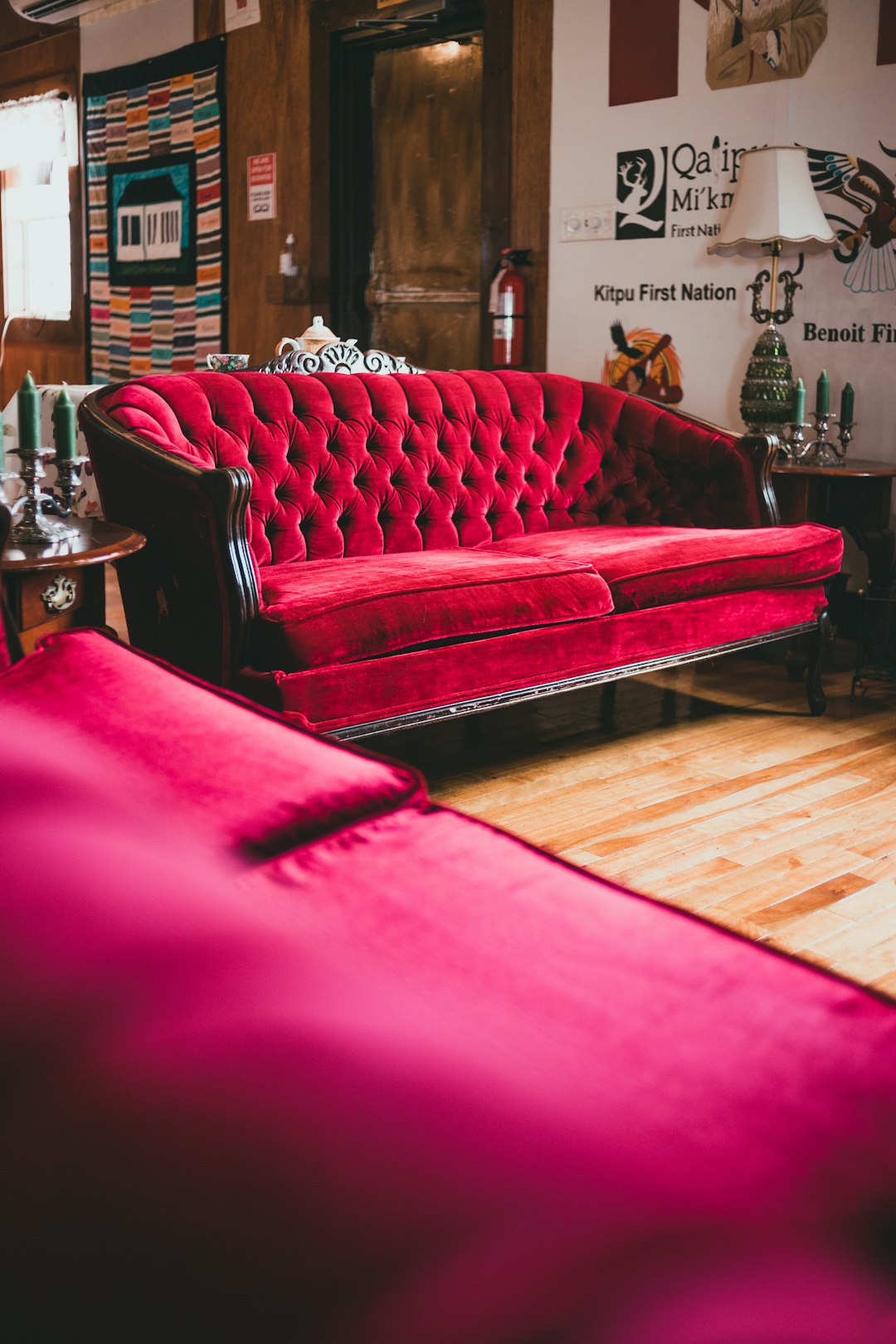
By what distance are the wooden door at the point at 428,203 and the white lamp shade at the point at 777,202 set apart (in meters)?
1.79

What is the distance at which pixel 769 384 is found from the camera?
432cm

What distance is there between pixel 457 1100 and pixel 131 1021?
0.24m

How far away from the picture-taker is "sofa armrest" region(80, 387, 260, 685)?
8.41ft

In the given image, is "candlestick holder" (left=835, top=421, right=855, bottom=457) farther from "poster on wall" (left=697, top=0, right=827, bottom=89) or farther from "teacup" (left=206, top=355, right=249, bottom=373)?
"teacup" (left=206, top=355, right=249, bottom=373)

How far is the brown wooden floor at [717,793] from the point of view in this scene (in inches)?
88.4

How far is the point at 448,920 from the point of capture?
104 cm

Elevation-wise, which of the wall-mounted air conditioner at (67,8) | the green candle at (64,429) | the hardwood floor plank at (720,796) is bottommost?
the hardwood floor plank at (720,796)

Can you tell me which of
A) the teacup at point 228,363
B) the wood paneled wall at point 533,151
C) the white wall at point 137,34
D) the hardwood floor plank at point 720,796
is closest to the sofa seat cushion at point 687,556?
the hardwood floor plank at point 720,796

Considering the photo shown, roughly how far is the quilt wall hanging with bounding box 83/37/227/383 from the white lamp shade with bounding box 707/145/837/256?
3.66 meters

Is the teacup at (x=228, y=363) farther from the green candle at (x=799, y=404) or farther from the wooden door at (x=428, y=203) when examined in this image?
the green candle at (x=799, y=404)

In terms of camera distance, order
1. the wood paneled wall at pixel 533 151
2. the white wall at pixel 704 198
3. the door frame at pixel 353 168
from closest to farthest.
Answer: the white wall at pixel 704 198
the wood paneled wall at pixel 533 151
the door frame at pixel 353 168

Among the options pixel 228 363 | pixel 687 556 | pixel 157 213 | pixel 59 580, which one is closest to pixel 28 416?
pixel 59 580

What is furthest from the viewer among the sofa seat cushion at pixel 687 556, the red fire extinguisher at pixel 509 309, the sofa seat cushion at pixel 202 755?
the red fire extinguisher at pixel 509 309

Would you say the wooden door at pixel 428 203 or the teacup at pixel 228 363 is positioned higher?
the wooden door at pixel 428 203
